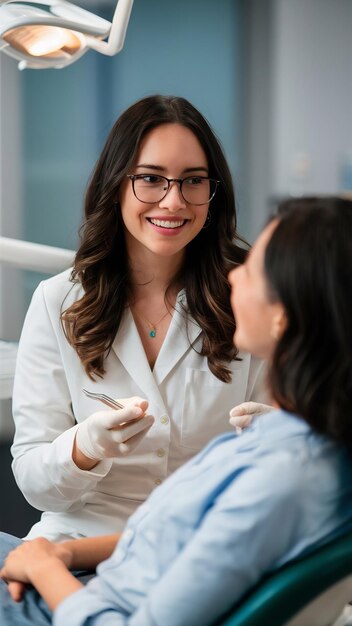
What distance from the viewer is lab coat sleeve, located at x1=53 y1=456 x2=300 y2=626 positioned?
0.96 metres

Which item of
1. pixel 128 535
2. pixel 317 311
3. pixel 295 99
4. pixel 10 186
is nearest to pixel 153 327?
pixel 128 535

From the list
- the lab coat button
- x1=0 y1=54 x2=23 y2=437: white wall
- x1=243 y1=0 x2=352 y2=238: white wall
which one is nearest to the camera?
the lab coat button

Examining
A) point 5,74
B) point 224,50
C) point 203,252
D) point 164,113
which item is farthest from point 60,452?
point 224,50

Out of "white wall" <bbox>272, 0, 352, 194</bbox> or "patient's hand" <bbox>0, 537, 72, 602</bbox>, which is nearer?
"patient's hand" <bbox>0, 537, 72, 602</bbox>

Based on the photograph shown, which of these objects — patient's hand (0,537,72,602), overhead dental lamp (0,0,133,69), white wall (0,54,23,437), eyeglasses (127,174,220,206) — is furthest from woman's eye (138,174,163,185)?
white wall (0,54,23,437)

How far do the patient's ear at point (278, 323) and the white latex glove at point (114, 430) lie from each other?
0.43m

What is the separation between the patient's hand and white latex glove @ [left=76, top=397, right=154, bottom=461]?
0.24 meters

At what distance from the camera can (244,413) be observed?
154 cm

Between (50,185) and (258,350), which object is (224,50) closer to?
(50,185)

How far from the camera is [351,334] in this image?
3.24ft

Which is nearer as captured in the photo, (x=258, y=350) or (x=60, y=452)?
(x=258, y=350)

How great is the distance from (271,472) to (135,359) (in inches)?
30.5

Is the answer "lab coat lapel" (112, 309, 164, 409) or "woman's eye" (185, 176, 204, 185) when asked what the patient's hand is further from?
"woman's eye" (185, 176, 204, 185)

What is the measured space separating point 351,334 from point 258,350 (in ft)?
0.50
